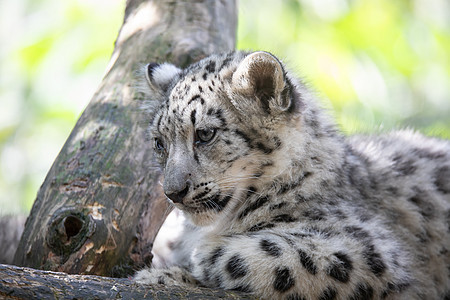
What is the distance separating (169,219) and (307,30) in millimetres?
6483

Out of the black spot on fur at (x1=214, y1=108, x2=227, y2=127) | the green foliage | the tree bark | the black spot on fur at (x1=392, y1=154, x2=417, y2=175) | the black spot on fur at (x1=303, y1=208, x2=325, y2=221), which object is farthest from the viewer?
the green foliage

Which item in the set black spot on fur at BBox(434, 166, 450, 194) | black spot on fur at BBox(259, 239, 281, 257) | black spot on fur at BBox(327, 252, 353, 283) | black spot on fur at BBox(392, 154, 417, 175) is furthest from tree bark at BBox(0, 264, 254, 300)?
Answer: black spot on fur at BBox(434, 166, 450, 194)

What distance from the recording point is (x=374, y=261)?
480 centimetres

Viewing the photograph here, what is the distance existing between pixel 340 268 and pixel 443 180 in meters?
2.15

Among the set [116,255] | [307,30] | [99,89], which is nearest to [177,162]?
[116,255]

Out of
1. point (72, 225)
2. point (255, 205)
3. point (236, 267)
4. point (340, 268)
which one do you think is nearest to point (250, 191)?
point (255, 205)

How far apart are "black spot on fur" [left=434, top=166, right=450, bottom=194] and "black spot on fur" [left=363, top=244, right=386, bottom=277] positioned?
1.68 m

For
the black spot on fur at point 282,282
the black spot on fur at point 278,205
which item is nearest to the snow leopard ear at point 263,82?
the black spot on fur at point 278,205

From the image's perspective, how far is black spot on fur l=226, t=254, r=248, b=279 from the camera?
4664mm

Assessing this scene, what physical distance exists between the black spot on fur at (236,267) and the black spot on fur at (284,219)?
57cm

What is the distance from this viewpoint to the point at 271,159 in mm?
5336

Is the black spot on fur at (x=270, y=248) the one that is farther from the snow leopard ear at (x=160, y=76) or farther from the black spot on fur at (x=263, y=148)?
the snow leopard ear at (x=160, y=76)

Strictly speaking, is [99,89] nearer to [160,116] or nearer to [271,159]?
[160,116]

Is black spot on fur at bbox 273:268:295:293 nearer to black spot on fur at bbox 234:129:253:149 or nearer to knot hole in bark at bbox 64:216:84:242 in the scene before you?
black spot on fur at bbox 234:129:253:149
